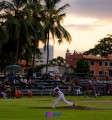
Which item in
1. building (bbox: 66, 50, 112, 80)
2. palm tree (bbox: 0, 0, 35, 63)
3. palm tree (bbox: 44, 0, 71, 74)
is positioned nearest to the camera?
palm tree (bbox: 0, 0, 35, 63)

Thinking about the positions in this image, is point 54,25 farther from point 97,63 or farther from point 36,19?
point 97,63

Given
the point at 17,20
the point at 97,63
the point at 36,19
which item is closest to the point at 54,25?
the point at 36,19

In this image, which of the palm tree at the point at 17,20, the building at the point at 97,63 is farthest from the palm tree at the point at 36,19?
the building at the point at 97,63

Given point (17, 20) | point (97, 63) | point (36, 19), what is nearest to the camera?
point (17, 20)

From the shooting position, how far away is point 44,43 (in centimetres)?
6669

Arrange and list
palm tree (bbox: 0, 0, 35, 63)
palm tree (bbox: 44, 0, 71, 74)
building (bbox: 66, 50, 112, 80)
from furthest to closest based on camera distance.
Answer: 1. building (bbox: 66, 50, 112, 80)
2. palm tree (bbox: 44, 0, 71, 74)
3. palm tree (bbox: 0, 0, 35, 63)

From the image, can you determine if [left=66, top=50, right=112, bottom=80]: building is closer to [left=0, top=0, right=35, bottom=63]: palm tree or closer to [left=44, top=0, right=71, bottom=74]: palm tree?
[left=44, top=0, right=71, bottom=74]: palm tree

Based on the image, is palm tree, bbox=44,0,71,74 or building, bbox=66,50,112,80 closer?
palm tree, bbox=44,0,71,74

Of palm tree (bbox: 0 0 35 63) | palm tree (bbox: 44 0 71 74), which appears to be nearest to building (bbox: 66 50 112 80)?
palm tree (bbox: 44 0 71 74)

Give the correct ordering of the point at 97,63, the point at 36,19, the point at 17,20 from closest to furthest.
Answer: the point at 17,20
the point at 36,19
the point at 97,63

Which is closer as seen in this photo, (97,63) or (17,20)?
(17,20)

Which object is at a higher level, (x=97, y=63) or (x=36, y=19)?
(x=36, y=19)

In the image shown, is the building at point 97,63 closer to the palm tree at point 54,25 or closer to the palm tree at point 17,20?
the palm tree at point 54,25

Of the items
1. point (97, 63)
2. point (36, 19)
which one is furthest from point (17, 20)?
point (97, 63)
